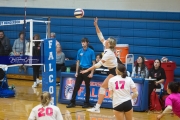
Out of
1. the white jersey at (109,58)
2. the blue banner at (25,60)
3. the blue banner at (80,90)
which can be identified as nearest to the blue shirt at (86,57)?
the blue banner at (80,90)

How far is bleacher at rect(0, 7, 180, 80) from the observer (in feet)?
58.6

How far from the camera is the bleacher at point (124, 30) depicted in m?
17.9

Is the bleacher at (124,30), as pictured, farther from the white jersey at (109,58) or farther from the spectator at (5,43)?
the white jersey at (109,58)

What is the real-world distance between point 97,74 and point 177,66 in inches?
142

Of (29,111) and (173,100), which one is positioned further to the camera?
(29,111)

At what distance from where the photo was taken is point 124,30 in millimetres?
18844

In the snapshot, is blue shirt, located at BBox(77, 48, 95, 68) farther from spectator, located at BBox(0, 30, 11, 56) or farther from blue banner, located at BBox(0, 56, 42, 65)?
spectator, located at BBox(0, 30, 11, 56)

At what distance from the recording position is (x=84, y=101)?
15.0m

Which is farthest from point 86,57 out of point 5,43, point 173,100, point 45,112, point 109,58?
point 45,112

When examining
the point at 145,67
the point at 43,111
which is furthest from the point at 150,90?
the point at 43,111

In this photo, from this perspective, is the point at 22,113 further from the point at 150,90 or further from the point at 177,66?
the point at 177,66

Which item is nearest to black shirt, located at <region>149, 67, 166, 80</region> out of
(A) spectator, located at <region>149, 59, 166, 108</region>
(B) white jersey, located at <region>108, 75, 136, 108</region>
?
(A) spectator, located at <region>149, 59, 166, 108</region>

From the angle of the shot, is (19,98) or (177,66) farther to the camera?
(177,66)

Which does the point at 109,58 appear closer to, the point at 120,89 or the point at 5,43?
the point at 120,89
